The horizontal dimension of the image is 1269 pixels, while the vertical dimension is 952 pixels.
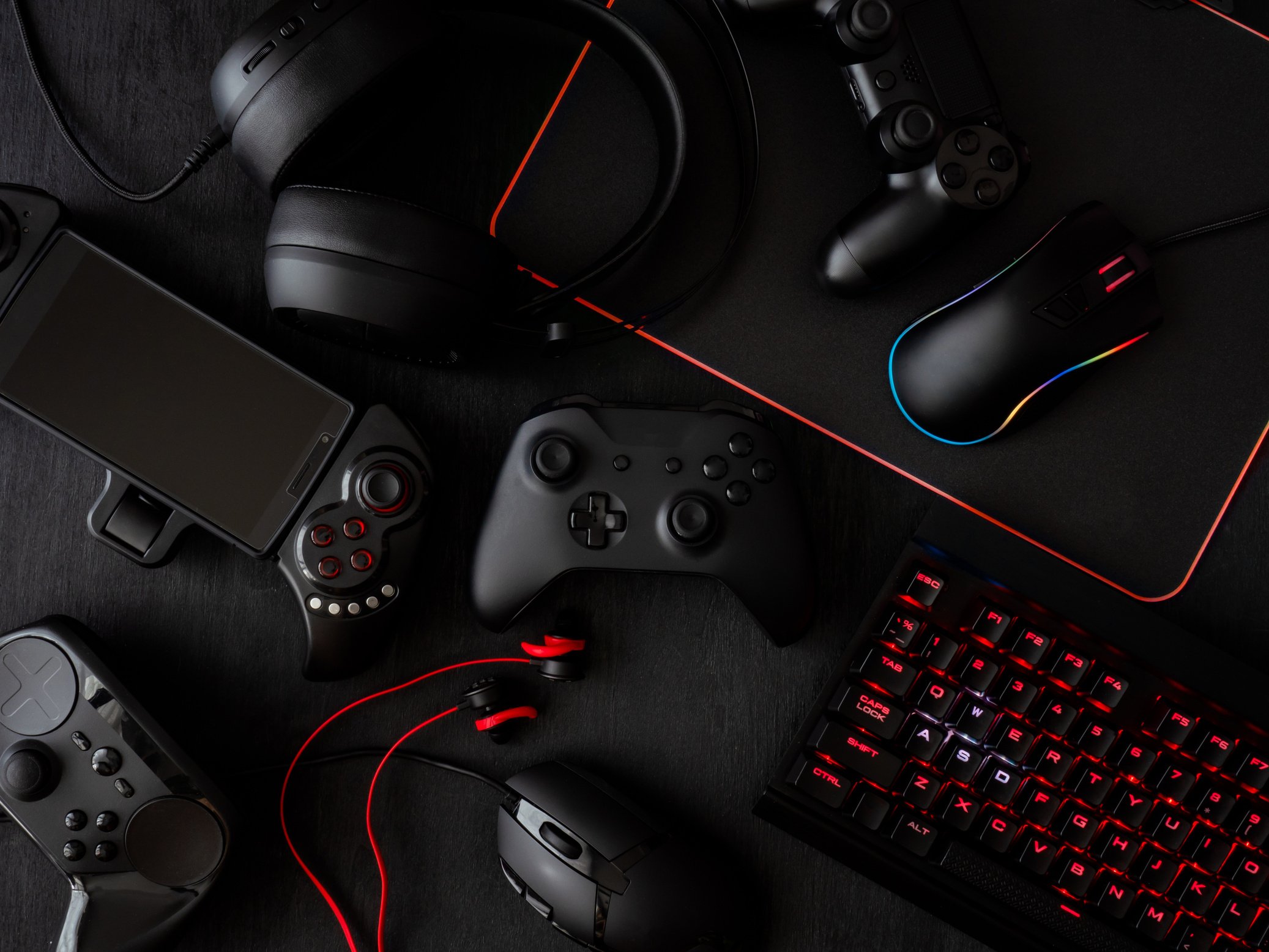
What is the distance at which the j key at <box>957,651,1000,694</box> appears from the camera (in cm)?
59

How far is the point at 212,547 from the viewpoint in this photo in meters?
0.69

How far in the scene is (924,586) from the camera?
1.94ft

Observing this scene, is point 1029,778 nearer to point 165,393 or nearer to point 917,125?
point 917,125

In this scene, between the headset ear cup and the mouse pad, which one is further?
the mouse pad

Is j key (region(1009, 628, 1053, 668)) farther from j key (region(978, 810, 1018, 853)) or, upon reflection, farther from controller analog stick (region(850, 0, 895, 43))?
controller analog stick (region(850, 0, 895, 43))

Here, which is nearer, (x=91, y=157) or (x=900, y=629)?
(x=900, y=629)

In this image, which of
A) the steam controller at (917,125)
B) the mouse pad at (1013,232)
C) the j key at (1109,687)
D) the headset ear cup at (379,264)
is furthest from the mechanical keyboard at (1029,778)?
the headset ear cup at (379,264)

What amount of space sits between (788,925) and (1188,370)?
0.54 meters

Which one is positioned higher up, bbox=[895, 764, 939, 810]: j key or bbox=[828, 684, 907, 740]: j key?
bbox=[828, 684, 907, 740]: j key

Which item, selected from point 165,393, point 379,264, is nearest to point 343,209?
point 379,264

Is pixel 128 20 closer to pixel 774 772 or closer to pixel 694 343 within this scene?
pixel 694 343

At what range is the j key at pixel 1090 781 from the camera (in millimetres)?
593

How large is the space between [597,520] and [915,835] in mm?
318

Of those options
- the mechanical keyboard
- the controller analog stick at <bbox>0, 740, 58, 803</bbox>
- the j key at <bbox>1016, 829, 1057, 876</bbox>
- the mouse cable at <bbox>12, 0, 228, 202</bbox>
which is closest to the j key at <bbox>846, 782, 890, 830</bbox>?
the mechanical keyboard
